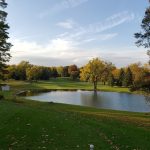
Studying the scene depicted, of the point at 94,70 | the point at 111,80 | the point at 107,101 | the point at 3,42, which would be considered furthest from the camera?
the point at 111,80

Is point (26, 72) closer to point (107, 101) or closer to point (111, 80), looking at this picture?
point (111, 80)

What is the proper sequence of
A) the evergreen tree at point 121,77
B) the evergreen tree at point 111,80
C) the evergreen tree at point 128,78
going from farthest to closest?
1. the evergreen tree at point 111,80
2. the evergreen tree at point 121,77
3. the evergreen tree at point 128,78

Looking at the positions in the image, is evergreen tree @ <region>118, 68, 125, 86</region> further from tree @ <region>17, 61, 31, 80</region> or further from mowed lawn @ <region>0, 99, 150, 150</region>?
mowed lawn @ <region>0, 99, 150, 150</region>

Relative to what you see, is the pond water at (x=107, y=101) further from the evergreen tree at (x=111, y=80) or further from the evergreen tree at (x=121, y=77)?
the evergreen tree at (x=111, y=80)

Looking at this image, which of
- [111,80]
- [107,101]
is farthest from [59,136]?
[111,80]

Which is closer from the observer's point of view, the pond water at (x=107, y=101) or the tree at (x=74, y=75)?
the pond water at (x=107, y=101)

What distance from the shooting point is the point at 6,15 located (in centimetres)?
4019

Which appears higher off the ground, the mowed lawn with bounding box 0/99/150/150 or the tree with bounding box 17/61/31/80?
the tree with bounding box 17/61/31/80

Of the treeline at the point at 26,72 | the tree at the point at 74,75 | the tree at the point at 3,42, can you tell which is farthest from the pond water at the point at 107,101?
the tree at the point at 74,75

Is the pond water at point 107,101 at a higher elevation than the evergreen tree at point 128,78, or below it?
below

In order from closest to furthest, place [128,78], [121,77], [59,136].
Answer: [59,136] → [128,78] → [121,77]

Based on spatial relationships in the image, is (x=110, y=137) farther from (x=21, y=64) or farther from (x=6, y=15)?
(x=21, y=64)

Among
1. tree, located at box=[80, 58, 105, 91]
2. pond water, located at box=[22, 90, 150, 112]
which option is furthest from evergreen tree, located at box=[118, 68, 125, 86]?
pond water, located at box=[22, 90, 150, 112]

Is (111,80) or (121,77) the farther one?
(111,80)
